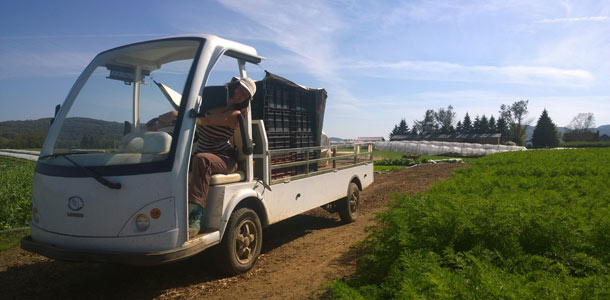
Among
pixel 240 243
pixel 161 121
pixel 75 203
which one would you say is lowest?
pixel 240 243

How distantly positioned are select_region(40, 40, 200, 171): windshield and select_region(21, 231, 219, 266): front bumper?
34.7 inches

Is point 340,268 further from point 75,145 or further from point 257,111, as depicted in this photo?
point 75,145

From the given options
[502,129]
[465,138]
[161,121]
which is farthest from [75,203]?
[502,129]

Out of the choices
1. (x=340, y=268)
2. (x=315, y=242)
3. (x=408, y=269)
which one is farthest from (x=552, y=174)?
(x=408, y=269)

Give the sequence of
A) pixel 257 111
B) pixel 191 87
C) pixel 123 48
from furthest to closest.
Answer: pixel 257 111, pixel 123 48, pixel 191 87

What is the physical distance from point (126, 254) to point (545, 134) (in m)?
91.5

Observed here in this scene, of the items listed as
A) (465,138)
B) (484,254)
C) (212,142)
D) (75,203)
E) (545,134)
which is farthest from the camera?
(465,138)

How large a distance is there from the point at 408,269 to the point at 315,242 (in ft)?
11.8

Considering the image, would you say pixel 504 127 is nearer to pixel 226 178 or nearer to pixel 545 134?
pixel 545 134

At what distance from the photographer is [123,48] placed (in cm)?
482

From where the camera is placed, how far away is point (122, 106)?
4832mm

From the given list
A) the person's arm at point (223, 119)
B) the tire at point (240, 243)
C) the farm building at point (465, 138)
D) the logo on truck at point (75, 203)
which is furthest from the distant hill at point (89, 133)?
the farm building at point (465, 138)

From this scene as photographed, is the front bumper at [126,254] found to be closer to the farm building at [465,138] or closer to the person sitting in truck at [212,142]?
the person sitting in truck at [212,142]

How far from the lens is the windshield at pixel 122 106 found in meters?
4.22
